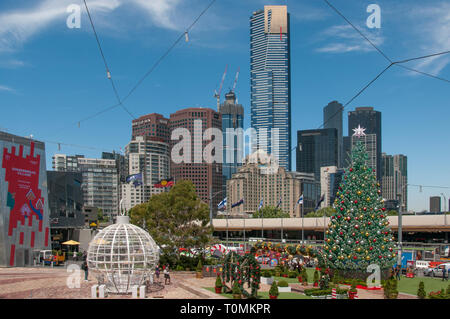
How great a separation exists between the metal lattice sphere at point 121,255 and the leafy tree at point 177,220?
1316 cm

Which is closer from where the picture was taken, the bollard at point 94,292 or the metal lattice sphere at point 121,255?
the bollard at point 94,292

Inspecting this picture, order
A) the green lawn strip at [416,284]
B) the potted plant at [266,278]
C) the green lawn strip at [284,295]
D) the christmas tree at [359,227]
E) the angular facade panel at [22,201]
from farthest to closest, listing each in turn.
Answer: the angular facade panel at [22,201] < the potted plant at [266,278] < the christmas tree at [359,227] < the green lawn strip at [416,284] < the green lawn strip at [284,295]

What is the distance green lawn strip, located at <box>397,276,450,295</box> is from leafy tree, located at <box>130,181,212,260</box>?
17.2 meters

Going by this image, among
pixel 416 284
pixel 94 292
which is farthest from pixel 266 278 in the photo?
pixel 94 292

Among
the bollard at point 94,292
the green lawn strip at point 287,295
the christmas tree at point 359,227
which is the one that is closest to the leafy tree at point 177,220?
the christmas tree at point 359,227

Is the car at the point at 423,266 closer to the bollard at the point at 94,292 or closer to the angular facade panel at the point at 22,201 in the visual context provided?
the bollard at the point at 94,292

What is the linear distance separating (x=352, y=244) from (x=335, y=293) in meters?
8.40

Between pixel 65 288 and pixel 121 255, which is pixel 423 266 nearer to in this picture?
pixel 121 255

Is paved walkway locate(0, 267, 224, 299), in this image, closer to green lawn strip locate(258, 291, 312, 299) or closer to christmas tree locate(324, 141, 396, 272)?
green lawn strip locate(258, 291, 312, 299)

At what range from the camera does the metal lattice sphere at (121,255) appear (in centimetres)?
2741

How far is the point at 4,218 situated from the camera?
139 ft

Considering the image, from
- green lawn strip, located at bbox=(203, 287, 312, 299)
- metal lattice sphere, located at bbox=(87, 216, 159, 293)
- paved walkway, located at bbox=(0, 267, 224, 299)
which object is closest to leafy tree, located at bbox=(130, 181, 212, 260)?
paved walkway, located at bbox=(0, 267, 224, 299)
